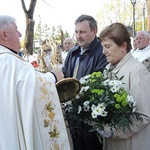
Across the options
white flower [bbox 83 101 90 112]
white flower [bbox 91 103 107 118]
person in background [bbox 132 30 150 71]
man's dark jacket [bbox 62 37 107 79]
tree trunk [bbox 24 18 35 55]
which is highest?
tree trunk [bbox 24 18 35 55]

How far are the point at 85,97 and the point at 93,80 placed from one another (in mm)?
157

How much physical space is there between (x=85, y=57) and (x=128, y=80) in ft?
2.85

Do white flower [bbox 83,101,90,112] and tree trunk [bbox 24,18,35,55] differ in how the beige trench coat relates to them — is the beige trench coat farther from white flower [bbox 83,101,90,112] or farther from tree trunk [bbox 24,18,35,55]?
tree trunk [bbox 24,18,35,55]

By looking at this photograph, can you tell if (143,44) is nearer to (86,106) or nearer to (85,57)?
(85,57)

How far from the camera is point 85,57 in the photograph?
3156 mm

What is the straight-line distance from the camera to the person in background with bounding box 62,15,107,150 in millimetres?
2957

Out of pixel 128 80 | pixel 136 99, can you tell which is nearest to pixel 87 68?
pixel 128 80

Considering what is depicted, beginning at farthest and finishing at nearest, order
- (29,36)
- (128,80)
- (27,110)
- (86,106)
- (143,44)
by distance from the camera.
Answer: (29,36)
(143,44)
(128,80)
(86,106)
(27,110)

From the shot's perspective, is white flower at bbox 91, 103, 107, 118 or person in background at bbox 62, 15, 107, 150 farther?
person in background at bbox 62, 15, 107, 150

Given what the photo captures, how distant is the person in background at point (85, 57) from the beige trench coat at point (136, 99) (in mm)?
445

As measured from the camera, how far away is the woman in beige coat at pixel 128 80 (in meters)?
2.31

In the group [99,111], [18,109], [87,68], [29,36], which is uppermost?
[29,36]

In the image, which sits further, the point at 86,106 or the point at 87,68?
the point at 87,68

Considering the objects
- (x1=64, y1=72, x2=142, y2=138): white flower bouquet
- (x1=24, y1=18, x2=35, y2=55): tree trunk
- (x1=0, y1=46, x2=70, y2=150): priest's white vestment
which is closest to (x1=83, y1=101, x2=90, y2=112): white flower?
(x1=64, y1=72, x2=142, y2=138): white flower bouquet
